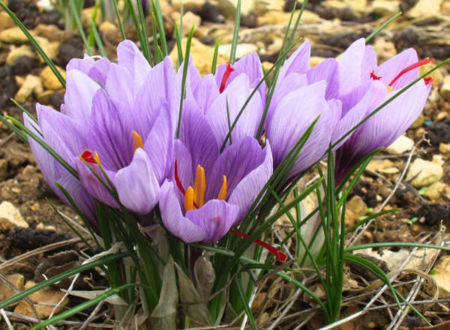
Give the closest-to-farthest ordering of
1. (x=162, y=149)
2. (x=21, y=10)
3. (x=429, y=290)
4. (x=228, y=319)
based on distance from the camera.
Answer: (x=162, y=149)
(x=228, y=319)
(x=429, y=290)
(x=21, y=10)

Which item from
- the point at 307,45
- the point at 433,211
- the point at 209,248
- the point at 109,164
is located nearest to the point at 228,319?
the point at 209,248

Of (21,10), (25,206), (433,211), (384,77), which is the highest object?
(384,77)

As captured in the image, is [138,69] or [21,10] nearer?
[138,69]

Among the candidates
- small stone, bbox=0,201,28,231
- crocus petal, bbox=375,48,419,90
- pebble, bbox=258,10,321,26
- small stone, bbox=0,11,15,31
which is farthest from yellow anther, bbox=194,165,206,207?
pebble, bbox=258,10,321,26

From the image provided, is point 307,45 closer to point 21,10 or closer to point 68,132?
point 68,132

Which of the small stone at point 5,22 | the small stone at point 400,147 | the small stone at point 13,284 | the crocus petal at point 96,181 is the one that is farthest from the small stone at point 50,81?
the crocus petal at point 96,181

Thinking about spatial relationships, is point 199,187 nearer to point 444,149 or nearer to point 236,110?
point 236,110

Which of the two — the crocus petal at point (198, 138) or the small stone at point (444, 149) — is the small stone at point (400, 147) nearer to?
the small stone at point (444, 149)

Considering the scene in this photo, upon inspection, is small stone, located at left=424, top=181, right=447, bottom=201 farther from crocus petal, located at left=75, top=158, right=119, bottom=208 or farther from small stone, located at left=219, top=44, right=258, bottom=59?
crocus petal, located at left=75, top=158, right=119, bottom=208
